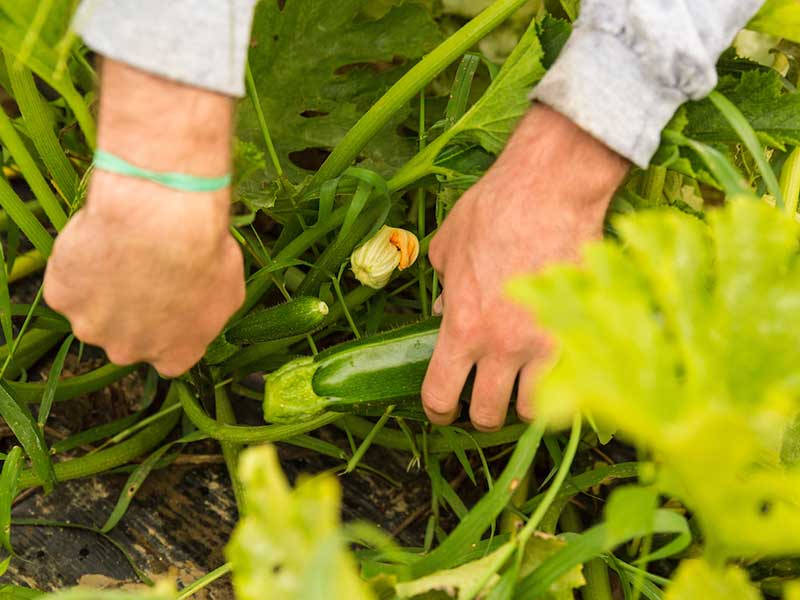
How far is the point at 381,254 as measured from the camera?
135 cm

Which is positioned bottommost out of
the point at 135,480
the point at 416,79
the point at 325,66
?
the point at 135,480

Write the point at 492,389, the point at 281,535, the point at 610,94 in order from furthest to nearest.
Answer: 1. the point at 492,389
2. the point at 610,94
3. the point at 281,535

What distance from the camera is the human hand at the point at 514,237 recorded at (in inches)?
41.4

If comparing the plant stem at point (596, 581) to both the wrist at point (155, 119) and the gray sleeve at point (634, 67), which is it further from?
the wrist at point (155, 119)

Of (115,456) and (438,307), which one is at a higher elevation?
(438,307)

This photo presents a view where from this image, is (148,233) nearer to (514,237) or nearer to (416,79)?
(514,237)

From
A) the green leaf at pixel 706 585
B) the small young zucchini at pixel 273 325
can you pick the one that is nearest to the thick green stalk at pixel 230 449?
the small young zucchini at pixel 273 325

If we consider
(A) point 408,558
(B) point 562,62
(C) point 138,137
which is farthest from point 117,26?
(A) point 408,558

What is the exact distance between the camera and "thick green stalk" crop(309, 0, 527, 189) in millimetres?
1240

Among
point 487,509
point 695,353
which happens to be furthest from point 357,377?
point 695,353

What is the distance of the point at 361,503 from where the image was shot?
1.58 metres

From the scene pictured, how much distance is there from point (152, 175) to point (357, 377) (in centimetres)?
51

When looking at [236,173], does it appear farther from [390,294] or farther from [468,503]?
[468,503]

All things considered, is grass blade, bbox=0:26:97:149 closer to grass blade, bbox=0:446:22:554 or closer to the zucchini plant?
the zucchini plant
